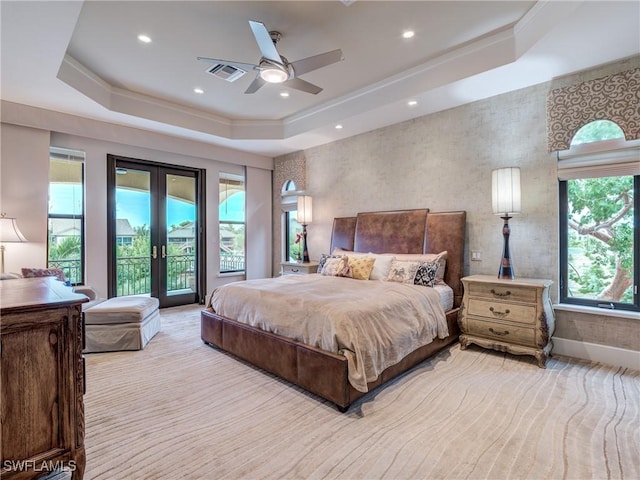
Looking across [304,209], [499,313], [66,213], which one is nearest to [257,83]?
[304,209]

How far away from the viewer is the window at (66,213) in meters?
4.61

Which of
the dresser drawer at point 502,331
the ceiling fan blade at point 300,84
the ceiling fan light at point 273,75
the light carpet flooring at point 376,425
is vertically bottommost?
the light carpet flooring at point 376,425

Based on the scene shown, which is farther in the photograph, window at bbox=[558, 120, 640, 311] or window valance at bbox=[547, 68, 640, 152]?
window at bbox=[558, 120, 640, 311]

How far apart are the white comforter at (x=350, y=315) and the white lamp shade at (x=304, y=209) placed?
93.6 inches

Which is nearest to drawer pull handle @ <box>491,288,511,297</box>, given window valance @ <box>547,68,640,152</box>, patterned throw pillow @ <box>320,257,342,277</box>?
window valance @ <box>547,68,640,152</box>

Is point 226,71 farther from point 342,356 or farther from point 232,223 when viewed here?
point 232,223

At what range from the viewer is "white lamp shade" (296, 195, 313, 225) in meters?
6.00

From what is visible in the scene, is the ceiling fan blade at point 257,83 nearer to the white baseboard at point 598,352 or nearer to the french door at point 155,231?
the french door at point 155,231

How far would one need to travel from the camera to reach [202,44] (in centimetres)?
331

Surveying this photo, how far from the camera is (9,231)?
3777 mm

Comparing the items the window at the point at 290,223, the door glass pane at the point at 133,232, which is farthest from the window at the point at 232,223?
the door glass pane at the point at 133,232

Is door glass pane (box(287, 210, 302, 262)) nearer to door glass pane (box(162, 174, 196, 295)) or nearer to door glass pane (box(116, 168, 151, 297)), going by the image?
door glass pane (box(162, 174, 196, 295))

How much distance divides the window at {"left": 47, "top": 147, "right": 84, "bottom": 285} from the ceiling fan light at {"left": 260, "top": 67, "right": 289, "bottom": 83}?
3.56m

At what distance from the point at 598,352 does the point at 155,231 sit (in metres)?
6.35
